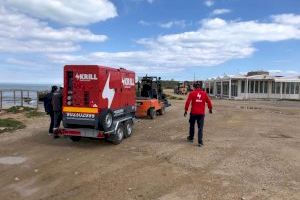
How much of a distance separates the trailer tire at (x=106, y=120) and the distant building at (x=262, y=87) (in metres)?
37.8

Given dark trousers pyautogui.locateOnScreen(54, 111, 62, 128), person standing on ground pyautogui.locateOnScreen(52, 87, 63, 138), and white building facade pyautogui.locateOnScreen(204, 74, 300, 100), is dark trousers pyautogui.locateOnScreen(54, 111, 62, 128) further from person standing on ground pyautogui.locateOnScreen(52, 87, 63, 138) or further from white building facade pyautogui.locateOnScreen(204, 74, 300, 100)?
white building facade pyautogui.locateOnScreen(204, 74, 300, 100)

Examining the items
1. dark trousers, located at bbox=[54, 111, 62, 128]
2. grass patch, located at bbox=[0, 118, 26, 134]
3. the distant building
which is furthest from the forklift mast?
the distant building

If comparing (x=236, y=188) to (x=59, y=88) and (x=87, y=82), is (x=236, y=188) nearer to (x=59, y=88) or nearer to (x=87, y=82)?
(x=87, y=82)

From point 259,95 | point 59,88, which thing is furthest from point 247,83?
point 59,88

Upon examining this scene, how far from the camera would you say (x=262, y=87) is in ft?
169

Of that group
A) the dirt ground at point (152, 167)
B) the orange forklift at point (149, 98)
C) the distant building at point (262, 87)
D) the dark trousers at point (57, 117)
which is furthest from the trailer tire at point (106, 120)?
the distant building at point (262, 87)

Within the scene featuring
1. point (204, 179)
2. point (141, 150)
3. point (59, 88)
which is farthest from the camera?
point (59, 88)

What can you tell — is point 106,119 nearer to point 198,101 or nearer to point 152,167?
point 198,101

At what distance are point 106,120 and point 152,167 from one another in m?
3.28

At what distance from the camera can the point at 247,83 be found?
49.9m

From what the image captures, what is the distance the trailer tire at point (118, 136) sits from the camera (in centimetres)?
1323

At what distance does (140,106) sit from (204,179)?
511 inches

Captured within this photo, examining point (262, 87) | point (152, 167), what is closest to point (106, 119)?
point (152, 167)

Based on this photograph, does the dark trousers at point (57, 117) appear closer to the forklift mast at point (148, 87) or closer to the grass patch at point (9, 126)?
the grass patch at point (9, 126)
